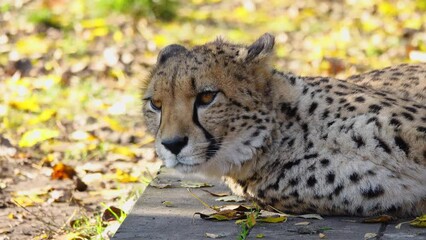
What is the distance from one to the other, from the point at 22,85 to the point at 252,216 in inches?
208

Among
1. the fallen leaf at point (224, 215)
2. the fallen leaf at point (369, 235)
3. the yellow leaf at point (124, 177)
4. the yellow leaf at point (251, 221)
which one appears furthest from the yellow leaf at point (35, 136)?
the fallen leaf at point (369, 235)

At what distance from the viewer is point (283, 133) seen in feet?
15.6

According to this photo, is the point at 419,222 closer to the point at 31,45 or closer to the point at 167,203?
A: the point at 167,203

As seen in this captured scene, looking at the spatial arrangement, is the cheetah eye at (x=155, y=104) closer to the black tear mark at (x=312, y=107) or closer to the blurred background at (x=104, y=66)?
the blurred background at (x=104, y=66)

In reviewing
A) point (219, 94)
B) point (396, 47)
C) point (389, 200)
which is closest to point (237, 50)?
point (219, 94)

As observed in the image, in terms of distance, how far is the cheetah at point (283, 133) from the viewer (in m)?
4.48

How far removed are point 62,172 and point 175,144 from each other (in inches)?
104

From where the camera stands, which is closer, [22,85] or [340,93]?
[340,93]

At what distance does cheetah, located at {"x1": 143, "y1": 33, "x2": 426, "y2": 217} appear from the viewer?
4477 mm

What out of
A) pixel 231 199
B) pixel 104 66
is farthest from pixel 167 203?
pixel 104 66

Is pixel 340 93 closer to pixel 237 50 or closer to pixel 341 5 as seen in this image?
pixel 237 50

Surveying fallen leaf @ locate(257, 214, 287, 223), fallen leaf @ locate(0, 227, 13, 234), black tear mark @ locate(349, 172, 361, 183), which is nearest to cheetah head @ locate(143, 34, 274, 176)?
fallen leaf @ locate(257, 214, 287, 223)

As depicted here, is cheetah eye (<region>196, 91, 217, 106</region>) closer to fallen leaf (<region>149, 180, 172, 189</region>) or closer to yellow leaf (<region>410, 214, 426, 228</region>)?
fallen leaf (<region>149, 180, 172, 189</region>)

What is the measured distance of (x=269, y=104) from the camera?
15.5 feet
